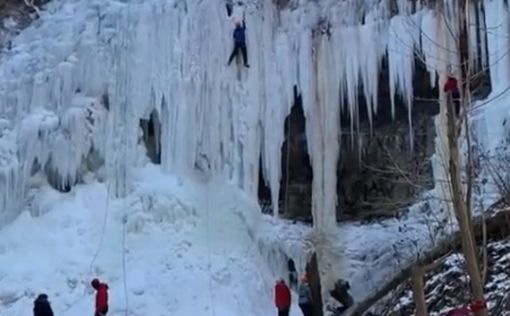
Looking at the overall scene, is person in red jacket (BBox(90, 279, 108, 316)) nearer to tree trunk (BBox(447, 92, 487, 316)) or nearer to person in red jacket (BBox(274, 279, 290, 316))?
person in red jacket (BBox(274, 279, 290, 316))

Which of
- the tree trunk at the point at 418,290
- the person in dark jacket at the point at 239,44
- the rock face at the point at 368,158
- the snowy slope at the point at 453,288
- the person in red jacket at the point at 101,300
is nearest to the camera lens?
the tree trunk at the point at 418,290

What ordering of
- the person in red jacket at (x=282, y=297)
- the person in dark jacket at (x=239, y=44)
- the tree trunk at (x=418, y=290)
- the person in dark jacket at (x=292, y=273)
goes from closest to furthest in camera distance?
the tree trunk at (x=418, y=290) → the person in red jacket at (x=282, y=297) → the person in dark jacket at (x=292, y=273) → the person in dark jacket at (x=239, y=44)

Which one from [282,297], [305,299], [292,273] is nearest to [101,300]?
[282,297]

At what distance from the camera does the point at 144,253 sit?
51.7 feet

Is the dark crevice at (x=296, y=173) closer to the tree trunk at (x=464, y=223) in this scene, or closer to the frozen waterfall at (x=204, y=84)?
the frozen waterfall at (x=204, y=84)

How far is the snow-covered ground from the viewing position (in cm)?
1506

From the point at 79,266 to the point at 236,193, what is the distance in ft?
9.99

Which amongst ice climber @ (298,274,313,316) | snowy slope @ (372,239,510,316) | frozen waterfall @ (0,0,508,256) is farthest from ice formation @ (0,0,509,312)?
snowy slope @ (372,239,510,316)

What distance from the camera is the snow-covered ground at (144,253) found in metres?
15.1

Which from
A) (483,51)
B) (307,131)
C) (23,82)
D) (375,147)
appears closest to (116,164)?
(23,82)

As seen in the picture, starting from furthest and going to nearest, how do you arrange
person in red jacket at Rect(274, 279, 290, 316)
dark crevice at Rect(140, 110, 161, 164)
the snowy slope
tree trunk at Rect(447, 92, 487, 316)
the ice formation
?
1. dark crevice at Rect(140, 110, 161, 164)
2. the ice formation
3. person in red jacket at Rect(274, 279, 290, 316)
4. the snowy slope
5. tree trunk at Rect(447, 92, 487, 316)

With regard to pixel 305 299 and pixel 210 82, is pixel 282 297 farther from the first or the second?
pixel 210 82

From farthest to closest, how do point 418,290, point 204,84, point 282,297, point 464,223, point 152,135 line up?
point 204,84, point 152,135, point 282,297, point 464,223, point 418,290

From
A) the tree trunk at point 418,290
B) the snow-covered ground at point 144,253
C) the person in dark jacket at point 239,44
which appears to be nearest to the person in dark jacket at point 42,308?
the snow-covered ground at point 144,253
